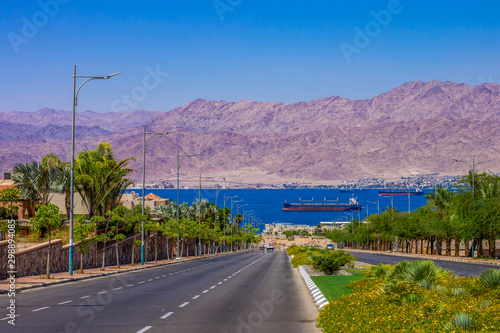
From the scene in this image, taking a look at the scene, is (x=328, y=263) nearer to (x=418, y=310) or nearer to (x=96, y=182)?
(x=418, y=310)

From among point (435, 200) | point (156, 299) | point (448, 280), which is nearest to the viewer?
point (448, 280)

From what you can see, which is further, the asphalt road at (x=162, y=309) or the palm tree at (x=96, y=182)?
the palm tree at (x=96, y=182)

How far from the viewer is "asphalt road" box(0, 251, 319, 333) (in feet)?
49.8

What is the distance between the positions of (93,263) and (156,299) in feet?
82.3

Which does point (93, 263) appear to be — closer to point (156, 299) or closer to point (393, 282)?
point (156, 299)

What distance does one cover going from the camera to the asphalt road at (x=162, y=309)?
49.8ft

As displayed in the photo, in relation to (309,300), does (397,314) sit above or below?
above

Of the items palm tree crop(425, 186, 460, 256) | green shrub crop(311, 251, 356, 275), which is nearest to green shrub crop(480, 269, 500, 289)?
green shrub crop(311, 251, 356, 275)

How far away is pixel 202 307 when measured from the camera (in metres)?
19.6

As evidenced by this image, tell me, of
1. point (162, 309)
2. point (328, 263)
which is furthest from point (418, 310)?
point (328, 263)

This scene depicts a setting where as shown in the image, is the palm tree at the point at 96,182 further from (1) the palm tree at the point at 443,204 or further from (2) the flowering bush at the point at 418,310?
(2) the flowering bush at the point at 418,310

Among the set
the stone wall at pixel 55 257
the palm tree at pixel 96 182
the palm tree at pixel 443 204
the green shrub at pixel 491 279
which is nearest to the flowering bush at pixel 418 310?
the green shrub at pixel 491 279

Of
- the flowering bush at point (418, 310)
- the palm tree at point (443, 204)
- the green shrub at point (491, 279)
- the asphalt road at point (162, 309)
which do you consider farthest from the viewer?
the palm tree at point (443, 204)

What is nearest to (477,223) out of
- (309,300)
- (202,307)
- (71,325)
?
(309,300)
